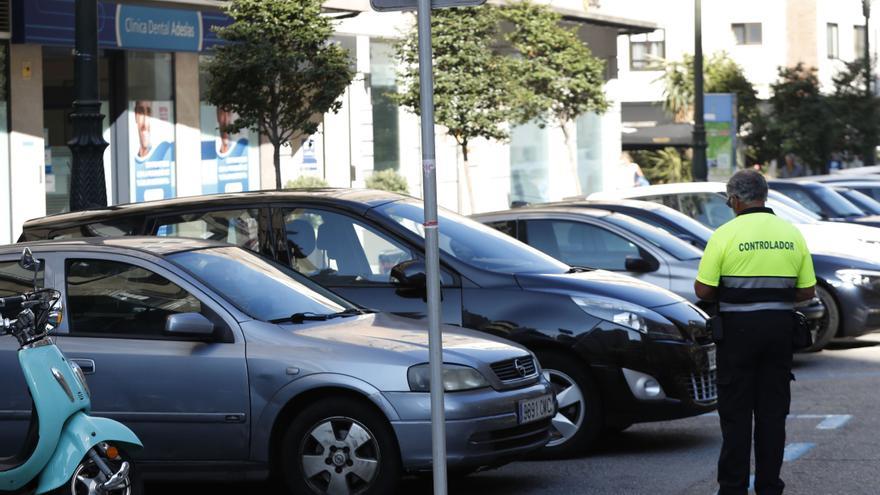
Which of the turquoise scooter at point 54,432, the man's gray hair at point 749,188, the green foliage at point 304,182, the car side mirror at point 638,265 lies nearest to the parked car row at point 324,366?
the turquoise scooter at point 54,432

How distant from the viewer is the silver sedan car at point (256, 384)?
757cm

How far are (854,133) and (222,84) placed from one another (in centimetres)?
2182

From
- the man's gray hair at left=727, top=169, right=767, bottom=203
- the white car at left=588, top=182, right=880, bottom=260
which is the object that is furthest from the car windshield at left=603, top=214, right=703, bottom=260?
the man's gray hair at left=727, top=169, right=767, bottom=203

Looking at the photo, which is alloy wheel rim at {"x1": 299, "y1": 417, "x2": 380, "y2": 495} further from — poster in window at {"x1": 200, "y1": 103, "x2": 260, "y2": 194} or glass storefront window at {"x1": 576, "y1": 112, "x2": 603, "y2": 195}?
glass storefront window at {"x1": 576, "y1": 112, "x2": 603, "y2": 195}

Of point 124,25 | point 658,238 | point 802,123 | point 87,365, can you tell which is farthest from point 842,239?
point 802,123

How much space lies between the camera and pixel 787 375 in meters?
7.38

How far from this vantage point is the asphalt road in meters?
8.45

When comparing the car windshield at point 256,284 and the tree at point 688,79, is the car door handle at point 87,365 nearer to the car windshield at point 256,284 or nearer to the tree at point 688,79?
the car windshield at point 256,284

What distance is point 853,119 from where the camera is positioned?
35969 millimetres

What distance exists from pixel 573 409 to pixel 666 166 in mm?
44798

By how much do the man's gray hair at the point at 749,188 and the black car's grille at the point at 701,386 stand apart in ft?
7.28

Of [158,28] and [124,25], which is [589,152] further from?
[124,25]

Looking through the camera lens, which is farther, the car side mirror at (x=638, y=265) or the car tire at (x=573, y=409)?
the car side mirror at (x=638, y=265)

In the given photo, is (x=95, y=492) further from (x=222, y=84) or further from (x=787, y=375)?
(x=222, y=84)
